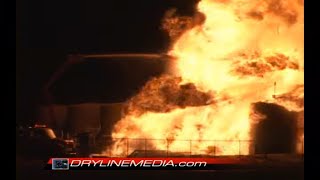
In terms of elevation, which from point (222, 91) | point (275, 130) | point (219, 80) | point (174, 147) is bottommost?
point (174, 147)

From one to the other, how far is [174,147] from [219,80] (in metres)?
0.85

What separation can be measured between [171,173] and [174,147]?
281 millimetres

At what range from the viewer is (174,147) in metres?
6.76

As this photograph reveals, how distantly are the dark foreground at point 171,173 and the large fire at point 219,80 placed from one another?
0.24 m

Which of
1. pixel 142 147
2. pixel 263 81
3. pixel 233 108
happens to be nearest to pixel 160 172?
pixel 142 147

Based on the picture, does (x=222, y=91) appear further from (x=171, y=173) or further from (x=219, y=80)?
(x=171, y=173)

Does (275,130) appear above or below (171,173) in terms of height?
above

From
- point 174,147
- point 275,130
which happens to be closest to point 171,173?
point 174,147

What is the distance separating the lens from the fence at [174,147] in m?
6.73

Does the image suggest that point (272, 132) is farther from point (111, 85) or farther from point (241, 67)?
point (111, 85)

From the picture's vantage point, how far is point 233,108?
681 cm

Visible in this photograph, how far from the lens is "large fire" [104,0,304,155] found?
673 cm

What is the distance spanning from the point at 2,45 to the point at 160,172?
2095mm

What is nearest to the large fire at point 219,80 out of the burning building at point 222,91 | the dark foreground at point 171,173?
the burning building at point 222,91
